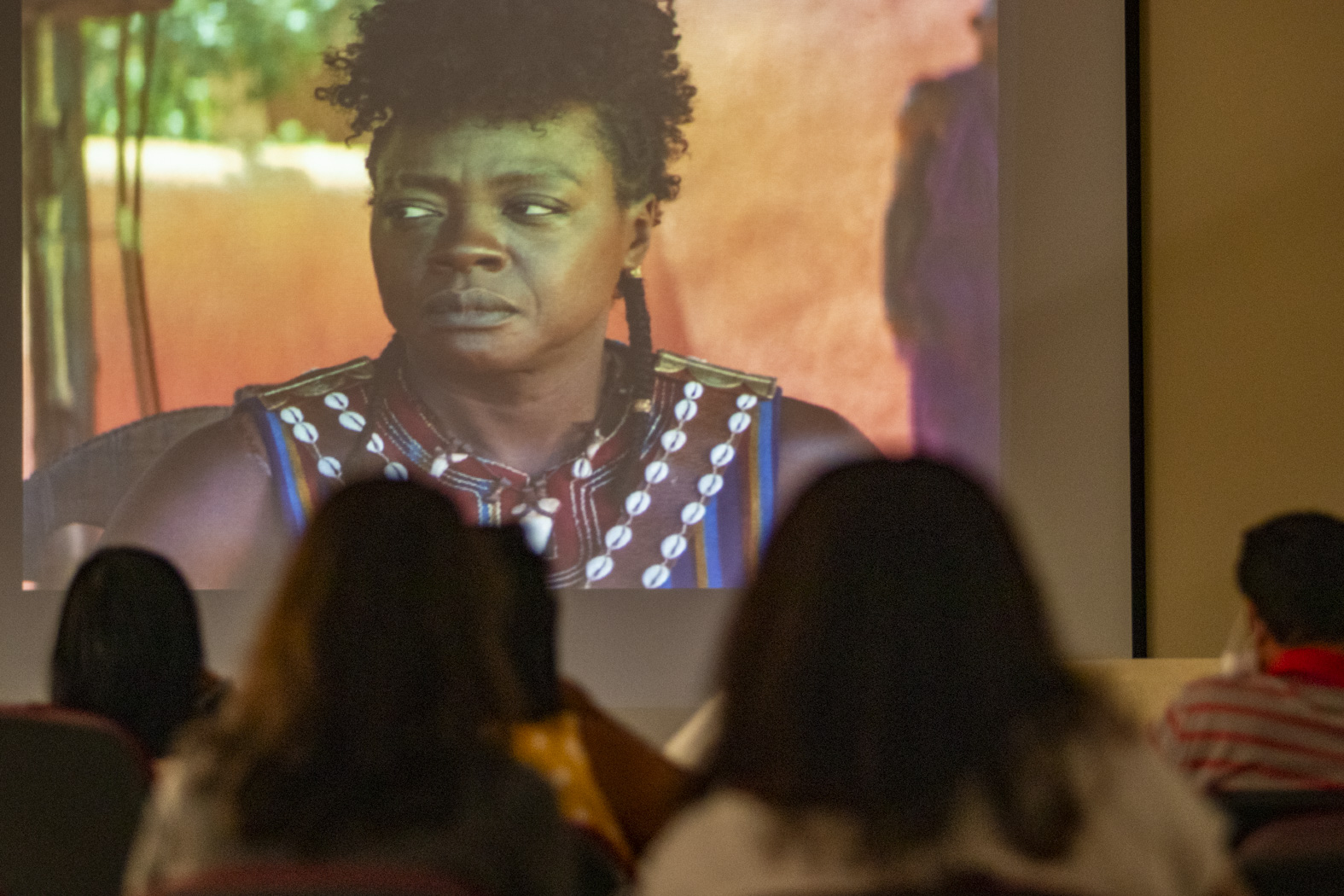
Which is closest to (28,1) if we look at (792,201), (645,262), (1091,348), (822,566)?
(645,262)

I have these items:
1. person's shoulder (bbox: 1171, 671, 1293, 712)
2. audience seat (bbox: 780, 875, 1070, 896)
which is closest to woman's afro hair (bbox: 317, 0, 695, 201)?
person's shoulder (bbox: 1171, 671, 1293, 712)

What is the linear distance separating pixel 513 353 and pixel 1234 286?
2139mm

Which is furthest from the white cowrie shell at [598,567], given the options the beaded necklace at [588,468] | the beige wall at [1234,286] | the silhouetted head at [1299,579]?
the silhouetted head at [1299,579]

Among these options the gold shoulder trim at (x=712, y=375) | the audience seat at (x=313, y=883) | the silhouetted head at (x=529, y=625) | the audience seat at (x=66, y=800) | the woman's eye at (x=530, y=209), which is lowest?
the audience seat at (x=66, y=800)

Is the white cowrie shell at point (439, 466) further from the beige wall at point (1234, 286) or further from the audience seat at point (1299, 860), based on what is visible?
the audience seat at point (1299, 860)

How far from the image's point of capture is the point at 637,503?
3812 millimetres

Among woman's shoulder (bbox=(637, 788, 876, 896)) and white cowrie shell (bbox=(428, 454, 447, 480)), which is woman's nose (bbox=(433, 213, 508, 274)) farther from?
woman's shoulder (bbox=(637, 788, 876, 896))

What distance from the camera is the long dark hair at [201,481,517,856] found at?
3.71 ft

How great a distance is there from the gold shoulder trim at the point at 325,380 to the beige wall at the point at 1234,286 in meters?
2.40

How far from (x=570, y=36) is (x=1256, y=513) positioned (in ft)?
7.96

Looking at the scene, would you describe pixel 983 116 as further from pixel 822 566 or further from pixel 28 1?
pixel 822 566

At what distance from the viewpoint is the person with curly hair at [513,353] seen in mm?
3754

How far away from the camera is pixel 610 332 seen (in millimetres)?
3855

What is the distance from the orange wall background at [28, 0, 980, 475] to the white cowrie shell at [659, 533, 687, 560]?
539 mm
